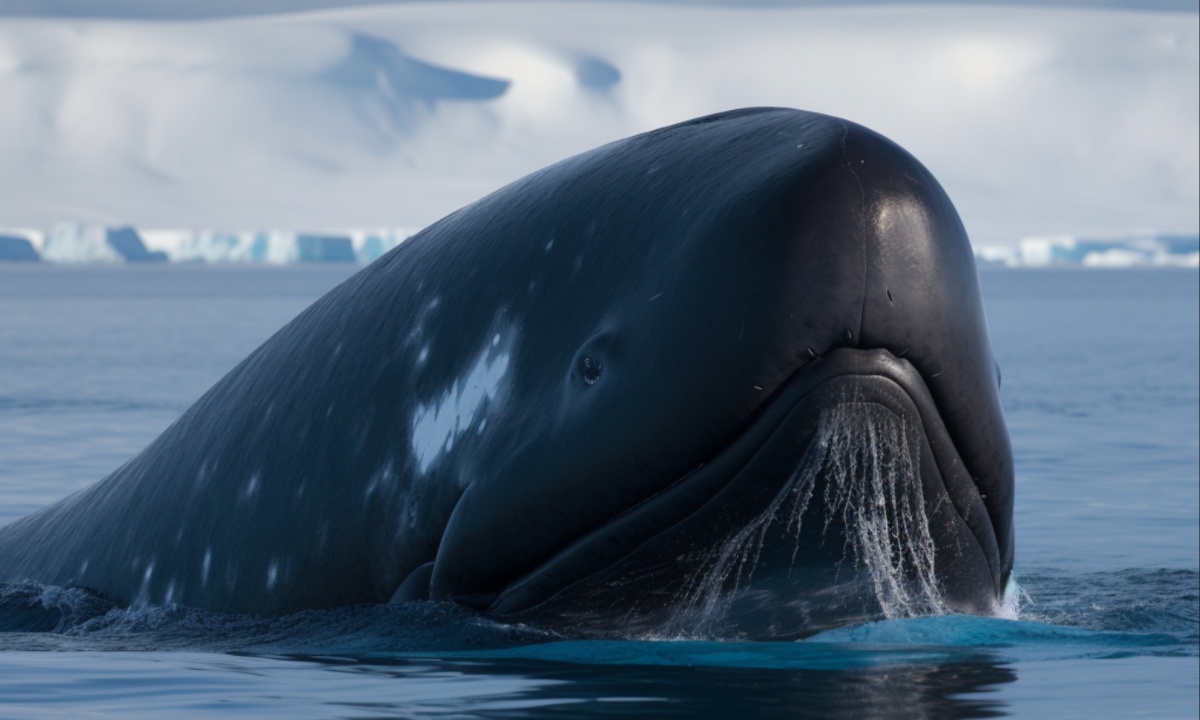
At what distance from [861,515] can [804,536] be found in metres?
0.22

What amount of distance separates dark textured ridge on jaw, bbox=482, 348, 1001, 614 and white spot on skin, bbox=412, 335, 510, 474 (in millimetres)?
560

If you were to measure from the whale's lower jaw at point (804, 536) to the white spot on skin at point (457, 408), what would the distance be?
0.57 meters

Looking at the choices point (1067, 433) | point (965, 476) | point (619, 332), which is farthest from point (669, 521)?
point (1067, 433)

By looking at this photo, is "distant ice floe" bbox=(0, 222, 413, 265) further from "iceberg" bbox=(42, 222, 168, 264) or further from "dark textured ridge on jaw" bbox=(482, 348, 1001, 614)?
"dark textured ridge on jaw" bbox=(482, 348, 1001, 614)

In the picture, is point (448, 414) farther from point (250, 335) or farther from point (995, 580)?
point (250, 335)

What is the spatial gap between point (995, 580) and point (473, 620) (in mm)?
1932

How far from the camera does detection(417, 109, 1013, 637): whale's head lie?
→ 18.1ft

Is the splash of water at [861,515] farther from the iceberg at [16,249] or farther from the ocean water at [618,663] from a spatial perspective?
the iceberg at [16,249]

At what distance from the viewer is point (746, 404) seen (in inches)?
218

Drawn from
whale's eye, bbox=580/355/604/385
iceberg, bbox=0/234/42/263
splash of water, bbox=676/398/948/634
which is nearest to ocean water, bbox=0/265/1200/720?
splash of water, bbox=676/398/948/634

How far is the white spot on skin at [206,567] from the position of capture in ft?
24.4

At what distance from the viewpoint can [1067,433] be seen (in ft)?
82.0

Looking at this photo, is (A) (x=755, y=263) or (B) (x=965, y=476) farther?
(B) (x=965, y=476)

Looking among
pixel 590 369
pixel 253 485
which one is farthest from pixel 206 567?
pixel 590 369
